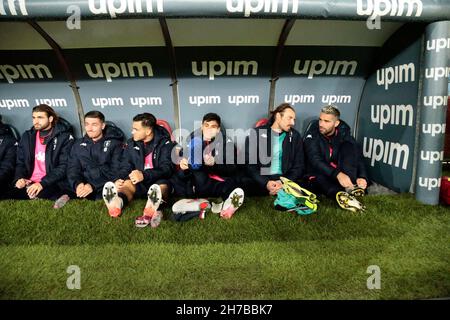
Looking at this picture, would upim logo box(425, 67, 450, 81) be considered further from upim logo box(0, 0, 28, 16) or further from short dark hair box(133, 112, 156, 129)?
upim logo box(0, 0, 28, 16)

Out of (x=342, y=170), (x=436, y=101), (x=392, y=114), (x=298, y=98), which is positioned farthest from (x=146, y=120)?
(x=436, y=101)

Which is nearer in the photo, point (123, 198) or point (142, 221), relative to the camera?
point (142, 221)

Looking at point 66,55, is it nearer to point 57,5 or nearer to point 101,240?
point 57,5

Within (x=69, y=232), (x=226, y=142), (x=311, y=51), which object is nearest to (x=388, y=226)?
(x=226, y=142)

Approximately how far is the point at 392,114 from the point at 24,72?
4835 millimetres

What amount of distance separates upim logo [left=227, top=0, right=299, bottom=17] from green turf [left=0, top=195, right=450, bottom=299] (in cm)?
198

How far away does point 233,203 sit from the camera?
322cm

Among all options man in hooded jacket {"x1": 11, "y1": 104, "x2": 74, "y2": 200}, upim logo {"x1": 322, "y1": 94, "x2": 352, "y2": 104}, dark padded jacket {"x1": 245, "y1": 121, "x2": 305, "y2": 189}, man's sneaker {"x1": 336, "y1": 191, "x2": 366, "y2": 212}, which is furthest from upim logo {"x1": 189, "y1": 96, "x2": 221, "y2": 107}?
man's sneaker {"x1": 336, "y1": 191, "x2": 366, "y2": 212}

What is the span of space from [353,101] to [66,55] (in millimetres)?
4010

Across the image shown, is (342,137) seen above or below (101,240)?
above

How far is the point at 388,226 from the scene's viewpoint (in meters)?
2.99

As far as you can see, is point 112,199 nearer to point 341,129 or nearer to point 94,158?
point 94,158

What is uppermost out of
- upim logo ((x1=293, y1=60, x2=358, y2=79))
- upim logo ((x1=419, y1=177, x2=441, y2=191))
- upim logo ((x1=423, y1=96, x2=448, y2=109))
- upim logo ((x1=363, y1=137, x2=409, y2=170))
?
upim logo ((x1=293, y1=60, x2=358, y2=79))

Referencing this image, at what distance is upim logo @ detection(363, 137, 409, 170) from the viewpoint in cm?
371
